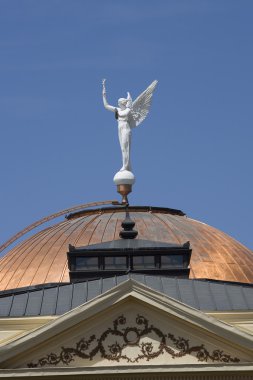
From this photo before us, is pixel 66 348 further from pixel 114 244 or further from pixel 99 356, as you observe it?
pixel 114 244

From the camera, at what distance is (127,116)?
97.9m

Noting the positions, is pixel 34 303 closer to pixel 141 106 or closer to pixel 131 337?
pixel 131 337

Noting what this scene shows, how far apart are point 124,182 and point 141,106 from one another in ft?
15.0

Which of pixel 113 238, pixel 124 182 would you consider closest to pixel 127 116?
pixel 124 182

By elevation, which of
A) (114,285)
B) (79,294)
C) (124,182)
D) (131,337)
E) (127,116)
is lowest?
(131,337)

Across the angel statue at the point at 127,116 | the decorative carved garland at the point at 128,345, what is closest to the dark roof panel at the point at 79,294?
the decorative carved garland at the point at 128,345

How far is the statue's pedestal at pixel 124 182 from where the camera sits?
99.1 metres

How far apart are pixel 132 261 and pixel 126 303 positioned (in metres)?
13.9

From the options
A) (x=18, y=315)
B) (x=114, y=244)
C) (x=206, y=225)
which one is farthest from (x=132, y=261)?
(x=206, y=225)

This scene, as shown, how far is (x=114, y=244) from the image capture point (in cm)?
6906

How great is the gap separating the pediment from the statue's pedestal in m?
45.5

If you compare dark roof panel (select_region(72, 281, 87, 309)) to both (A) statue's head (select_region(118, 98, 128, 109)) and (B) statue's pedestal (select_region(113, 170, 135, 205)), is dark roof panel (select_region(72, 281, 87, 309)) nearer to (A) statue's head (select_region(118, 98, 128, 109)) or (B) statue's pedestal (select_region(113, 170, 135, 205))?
(A) statue's head (select_region(118, 98, 128, 109))

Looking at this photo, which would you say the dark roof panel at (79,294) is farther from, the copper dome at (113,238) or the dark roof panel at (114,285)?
the copper dome at (113,238)

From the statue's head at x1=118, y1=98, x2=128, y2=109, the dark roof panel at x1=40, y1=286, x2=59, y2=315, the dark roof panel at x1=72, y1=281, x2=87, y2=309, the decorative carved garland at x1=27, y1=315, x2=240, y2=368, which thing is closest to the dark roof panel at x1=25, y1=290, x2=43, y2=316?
the dark roof panel at x1=40, y1=286, x2=59, y2=315
